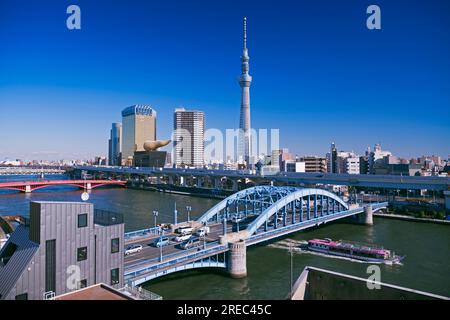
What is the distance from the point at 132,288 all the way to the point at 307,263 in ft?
43.6

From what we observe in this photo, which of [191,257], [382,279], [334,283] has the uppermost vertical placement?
[334,283]

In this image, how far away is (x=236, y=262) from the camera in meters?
19.9

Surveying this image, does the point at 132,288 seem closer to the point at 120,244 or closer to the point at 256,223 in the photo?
the point at 120,244

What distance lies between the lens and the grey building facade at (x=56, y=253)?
Answer: 1074 cm

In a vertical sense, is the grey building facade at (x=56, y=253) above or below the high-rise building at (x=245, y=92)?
below

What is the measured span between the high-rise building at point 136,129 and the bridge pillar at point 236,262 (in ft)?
495

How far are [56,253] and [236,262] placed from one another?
11.2 metres

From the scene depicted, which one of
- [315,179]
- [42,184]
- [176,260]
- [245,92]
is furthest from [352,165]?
[176,260]

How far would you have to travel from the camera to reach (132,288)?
46.1 feet

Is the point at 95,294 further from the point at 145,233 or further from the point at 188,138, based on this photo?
the point at 188,138

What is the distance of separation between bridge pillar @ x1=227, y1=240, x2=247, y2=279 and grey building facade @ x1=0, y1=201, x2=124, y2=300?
8.26 metres

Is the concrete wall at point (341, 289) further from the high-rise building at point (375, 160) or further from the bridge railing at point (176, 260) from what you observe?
the high-rise building at point (375, 160)

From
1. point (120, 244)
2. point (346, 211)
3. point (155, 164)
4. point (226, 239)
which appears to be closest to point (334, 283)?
point (120, 244)

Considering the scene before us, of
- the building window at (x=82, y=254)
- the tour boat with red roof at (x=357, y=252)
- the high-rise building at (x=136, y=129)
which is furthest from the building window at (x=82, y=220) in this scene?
the high-rise building at (x=136, y=129)
